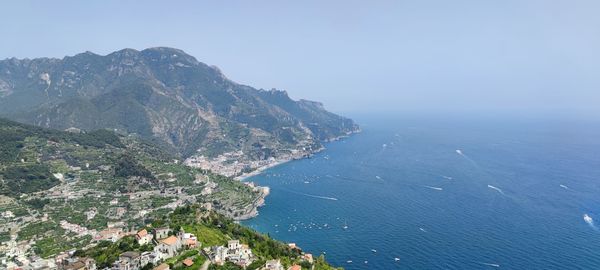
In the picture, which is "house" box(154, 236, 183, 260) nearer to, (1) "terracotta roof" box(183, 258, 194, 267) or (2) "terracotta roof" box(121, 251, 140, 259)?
(2) "terracotta roof" box(121, 251, 140, 259)

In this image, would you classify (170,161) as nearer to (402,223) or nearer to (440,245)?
(402,223)

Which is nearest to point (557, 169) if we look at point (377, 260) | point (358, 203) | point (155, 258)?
point (358, 203)

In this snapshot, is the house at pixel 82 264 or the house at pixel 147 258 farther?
the house at pixel 82 264

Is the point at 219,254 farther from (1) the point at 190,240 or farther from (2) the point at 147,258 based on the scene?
(2) the point at 147,258

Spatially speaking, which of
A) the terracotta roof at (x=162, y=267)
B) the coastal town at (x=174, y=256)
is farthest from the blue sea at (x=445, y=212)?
the terracotta roof at (x=162, y=267)

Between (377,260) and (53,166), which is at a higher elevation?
(53,166)

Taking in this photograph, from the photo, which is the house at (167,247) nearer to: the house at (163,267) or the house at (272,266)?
the house at (163,267)
